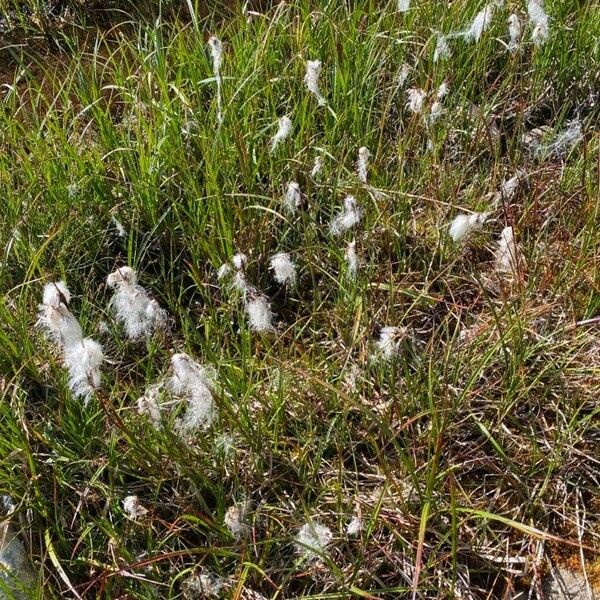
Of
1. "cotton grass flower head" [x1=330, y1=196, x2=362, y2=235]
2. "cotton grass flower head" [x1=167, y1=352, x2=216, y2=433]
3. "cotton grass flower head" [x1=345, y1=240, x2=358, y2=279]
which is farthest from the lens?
"cotton grass flower head" [x1=330, y1=196, x2=362, y2=235]

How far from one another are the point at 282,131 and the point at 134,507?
45.3 inches

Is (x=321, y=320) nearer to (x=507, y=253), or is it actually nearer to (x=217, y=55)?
(x=507, y=253)

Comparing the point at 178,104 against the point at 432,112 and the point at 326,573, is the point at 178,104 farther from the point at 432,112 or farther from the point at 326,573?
the point at 326,573

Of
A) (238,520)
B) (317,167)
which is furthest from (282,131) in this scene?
(238,520)

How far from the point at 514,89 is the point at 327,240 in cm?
94

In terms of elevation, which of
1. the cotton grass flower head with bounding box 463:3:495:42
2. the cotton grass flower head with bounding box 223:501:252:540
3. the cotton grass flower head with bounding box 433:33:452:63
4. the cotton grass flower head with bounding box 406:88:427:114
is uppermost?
the cotton grass flower head with bounding box 463:3:495:42

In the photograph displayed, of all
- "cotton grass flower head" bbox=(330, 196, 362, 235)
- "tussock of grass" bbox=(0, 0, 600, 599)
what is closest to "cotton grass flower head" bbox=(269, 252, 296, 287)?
"tussock of grass" bbox=(0, 0, 600, 599)

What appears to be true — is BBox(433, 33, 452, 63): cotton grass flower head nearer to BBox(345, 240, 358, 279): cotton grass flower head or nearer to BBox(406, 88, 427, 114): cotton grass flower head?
BBox(406, 88, 427, 114): cotton grass flower head

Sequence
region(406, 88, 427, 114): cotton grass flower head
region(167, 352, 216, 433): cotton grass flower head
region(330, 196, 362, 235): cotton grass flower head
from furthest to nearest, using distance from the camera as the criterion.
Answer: region(406, 88, 427, 114): cotton grass flower head, region(330, 196, 362, 235): cotton grass flower head, region(167, 352, 216, 433): cotton grass flower head

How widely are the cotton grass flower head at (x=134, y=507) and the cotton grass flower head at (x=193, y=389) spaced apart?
0.21m

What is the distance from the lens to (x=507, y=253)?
2.14m

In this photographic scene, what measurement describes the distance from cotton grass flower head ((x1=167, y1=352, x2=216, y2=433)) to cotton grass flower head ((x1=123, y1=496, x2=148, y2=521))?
0.70 feet

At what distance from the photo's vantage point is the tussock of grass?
1.72m

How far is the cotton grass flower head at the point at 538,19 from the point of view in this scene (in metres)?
2.41
